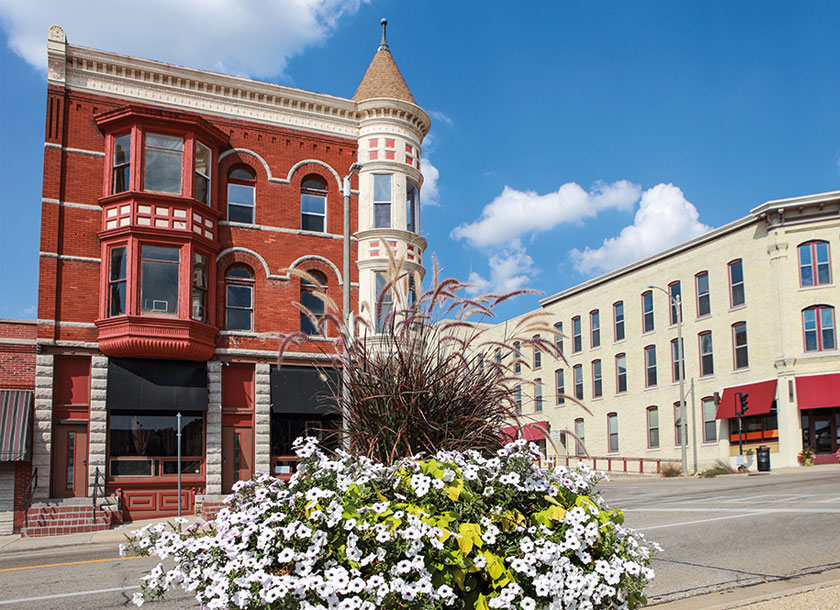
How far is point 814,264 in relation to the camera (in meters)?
33.2

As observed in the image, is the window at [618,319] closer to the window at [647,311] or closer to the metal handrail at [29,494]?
the window at [647,311]

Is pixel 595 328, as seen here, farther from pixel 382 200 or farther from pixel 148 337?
pixel 148 337

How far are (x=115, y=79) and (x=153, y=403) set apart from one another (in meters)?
9.94

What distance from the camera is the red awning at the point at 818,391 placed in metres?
31.4

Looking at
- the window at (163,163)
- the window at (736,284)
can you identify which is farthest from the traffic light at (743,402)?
the window at (163,163)

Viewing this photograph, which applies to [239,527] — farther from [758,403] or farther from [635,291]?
[635,291]

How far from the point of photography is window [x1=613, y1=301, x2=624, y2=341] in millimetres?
43841

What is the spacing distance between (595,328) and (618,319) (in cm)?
231

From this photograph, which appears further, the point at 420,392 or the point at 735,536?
the point at 735,536

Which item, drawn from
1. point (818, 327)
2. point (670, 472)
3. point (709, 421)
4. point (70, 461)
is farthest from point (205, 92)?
point (709, 421)

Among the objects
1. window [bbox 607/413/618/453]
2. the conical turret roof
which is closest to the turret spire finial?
the conical turret roof

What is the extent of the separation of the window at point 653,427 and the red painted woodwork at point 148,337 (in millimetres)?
26913

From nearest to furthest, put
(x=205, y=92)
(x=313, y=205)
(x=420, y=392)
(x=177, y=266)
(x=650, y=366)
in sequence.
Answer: (x=420, y=392) → (x=177, y=266) → (x=205, y=92) → (x=313, y=205) → (x=650, y=366)

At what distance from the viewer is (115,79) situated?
75.8 feet
